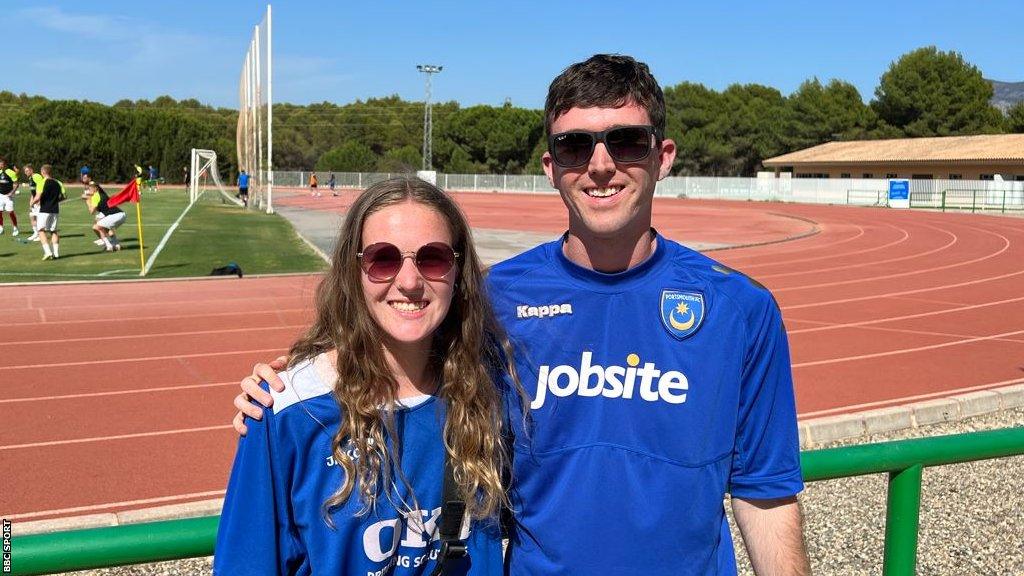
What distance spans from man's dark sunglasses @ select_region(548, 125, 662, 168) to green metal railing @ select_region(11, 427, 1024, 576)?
2.71 ft

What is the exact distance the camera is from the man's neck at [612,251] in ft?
6.86

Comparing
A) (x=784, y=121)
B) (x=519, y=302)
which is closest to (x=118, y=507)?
(x=519, y=302)

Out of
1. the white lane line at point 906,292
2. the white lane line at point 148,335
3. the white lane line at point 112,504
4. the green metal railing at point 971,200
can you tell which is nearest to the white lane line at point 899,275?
the white lane line at point 906,292

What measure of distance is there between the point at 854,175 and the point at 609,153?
64.6 meters

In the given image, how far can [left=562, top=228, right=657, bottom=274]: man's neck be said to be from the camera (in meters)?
2.09

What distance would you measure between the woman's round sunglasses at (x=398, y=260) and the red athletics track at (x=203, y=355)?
2.96 ft

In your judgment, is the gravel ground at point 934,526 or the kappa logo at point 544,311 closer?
the kappa logo at point 544,311

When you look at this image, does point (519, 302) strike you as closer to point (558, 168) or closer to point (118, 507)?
point (558, 168)

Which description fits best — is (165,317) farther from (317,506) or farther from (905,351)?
(317,506)

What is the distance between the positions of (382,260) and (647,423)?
2.09ft

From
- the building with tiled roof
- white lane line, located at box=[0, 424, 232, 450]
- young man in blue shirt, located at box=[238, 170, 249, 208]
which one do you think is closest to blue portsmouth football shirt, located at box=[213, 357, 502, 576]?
white lane line, located at box=[0, 424, 232, 450]

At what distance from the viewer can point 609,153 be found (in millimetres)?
2115

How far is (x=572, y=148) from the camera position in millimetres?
2160

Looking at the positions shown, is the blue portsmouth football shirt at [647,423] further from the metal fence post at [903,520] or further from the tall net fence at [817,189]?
the tall net fence at [817,189]
